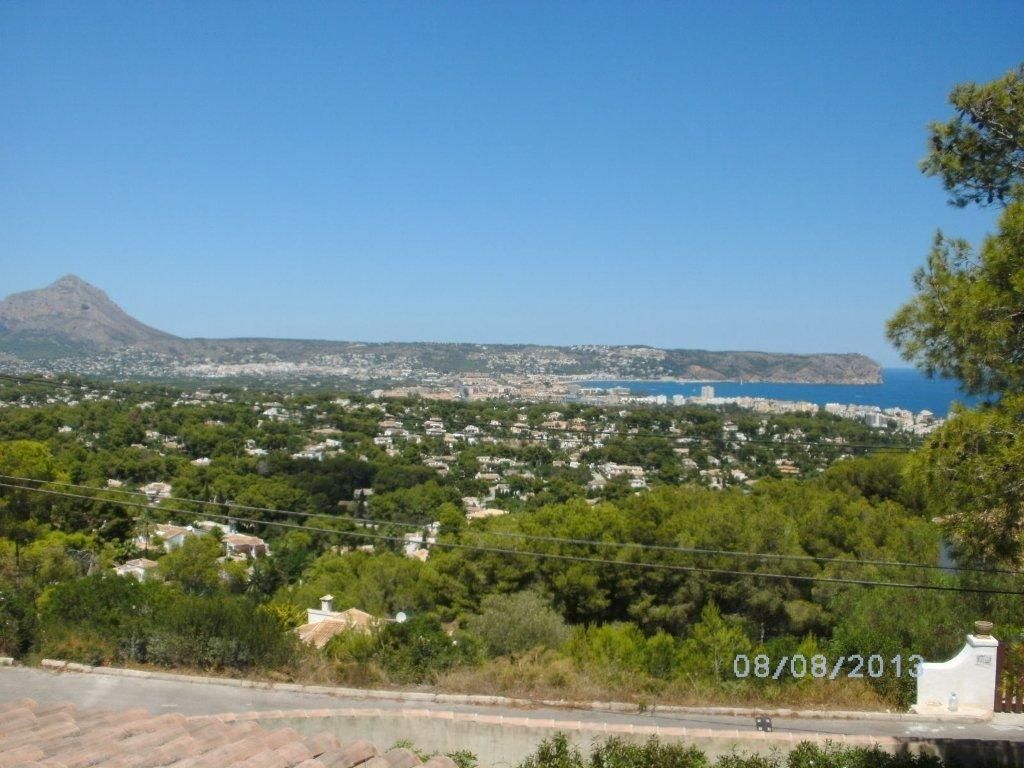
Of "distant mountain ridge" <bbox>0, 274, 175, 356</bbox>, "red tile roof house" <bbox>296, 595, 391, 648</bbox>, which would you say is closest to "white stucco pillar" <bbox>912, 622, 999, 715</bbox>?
"red tile roof house" <bbox>296, 595, 391, 648</bbox>

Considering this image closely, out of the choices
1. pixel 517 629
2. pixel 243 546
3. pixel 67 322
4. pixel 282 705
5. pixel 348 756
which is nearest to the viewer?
pixel 348 756

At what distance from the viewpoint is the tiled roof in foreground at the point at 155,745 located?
313 cm

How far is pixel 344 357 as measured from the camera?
7869cm

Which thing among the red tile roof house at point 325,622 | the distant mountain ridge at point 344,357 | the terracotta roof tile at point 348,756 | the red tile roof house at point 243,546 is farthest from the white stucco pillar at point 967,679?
the distant mountain ridge at point 344,357

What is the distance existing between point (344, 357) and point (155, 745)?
252 feet

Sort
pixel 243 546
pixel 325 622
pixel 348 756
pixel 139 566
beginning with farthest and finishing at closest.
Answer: pixel 243 546 → pixel 139 566 → pixel 325 622 → pixel 348 756

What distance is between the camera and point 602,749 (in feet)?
15.1

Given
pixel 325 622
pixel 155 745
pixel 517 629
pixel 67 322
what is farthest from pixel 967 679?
pixel 67 322

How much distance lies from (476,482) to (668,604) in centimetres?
1446

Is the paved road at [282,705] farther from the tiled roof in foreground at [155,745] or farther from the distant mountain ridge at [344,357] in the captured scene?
the distant mountain ridge at [344,357]

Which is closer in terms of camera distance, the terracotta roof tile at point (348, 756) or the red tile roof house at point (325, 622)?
the terracotta roof tile at point (348, 756)
